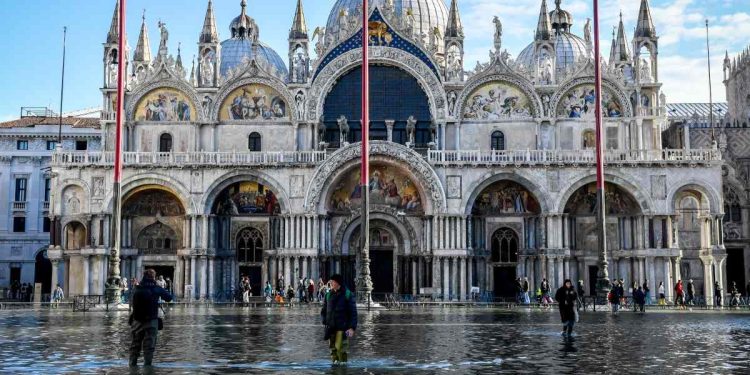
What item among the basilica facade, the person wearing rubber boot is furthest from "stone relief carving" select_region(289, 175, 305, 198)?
the person wearing rubber boot

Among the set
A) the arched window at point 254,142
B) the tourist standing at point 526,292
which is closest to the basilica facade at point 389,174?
the arched window at point 254,142

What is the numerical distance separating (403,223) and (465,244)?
395 cm

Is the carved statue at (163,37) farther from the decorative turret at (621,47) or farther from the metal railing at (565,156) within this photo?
the decorative turret at (621,47)

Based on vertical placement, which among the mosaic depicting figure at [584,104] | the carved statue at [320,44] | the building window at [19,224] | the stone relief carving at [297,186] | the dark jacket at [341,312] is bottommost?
the dark jacket at [341,312]

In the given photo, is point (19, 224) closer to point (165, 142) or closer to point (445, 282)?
point (165, 142)

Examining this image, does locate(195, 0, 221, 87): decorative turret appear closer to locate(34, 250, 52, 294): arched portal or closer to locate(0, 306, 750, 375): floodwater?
locate(34, 250, 52, 294): arched portal

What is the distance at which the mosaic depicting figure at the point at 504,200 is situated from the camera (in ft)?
180

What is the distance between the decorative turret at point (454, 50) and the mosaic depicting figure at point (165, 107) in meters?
15.9

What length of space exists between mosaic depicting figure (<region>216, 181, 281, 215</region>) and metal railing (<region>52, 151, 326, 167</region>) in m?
1.79

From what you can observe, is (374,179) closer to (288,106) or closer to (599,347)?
(288,106)

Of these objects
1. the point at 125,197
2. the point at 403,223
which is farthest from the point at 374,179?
the point at 125,197

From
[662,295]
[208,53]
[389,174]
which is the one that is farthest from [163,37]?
[662,295]

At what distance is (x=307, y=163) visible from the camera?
177ft

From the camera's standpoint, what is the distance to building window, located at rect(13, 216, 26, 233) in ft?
231
